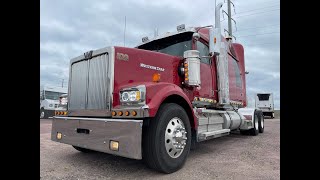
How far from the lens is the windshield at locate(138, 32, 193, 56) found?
225 inches

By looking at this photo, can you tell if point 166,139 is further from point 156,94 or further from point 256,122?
point 256,122

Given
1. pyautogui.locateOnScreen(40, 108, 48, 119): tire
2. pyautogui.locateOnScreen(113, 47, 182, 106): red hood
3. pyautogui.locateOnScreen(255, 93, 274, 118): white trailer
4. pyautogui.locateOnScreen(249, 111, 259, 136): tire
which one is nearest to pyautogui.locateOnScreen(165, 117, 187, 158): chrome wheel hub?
pyautogui.locateOnScreen(113, 47, 182, 106): red hood

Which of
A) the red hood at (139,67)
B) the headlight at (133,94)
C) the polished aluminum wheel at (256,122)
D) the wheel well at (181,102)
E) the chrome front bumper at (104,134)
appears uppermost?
the red hood at (139,67)

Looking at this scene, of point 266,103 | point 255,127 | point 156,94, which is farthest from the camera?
point 266,103

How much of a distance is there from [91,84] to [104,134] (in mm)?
1185

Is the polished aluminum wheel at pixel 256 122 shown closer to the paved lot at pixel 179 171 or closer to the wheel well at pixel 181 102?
the paved lot at pixel 179 171

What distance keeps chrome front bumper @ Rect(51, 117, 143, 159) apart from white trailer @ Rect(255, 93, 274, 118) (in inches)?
994

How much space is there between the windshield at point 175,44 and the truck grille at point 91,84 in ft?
6.02

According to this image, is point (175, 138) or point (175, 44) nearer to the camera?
point (175, 138)

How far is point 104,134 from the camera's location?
3875 millimetres

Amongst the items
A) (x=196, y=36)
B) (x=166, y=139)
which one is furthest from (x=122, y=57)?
(x=196, y=36)

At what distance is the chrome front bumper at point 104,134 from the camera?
3.58m

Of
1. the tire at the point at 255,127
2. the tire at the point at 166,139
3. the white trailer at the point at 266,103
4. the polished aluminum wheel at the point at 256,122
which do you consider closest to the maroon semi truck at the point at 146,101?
the tire at the point at 166,139
